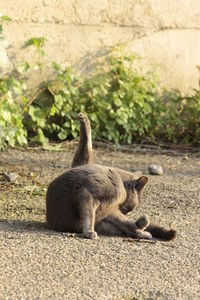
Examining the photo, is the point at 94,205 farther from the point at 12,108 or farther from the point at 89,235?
the point at 12,108

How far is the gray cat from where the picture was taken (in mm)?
4402

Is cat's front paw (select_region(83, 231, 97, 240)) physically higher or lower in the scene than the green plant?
lower

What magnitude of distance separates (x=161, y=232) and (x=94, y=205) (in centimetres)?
49

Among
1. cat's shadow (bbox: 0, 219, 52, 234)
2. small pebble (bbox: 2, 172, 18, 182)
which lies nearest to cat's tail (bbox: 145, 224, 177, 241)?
cat's shadow (bbox: 0, 219, 52, 234)

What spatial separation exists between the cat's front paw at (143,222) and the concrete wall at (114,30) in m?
3.35

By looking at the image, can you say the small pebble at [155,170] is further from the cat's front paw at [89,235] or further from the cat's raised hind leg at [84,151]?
the cat's front paw at [89,235]

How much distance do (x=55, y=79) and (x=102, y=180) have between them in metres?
3.23

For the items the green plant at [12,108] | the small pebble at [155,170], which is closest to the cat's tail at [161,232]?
the small pebble at [155,170]

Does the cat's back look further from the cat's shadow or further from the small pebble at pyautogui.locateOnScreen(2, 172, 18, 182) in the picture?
the small pebble at pyautogui.locateOnScreen(2, 172, 18, 182)

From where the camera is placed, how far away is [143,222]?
4477 millimetres

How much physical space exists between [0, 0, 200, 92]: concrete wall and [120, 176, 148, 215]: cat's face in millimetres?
2996

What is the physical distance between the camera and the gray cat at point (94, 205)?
4.40 m

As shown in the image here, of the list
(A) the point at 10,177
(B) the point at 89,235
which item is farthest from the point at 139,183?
(A) the point at 10,177

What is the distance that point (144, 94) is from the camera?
317 inches
